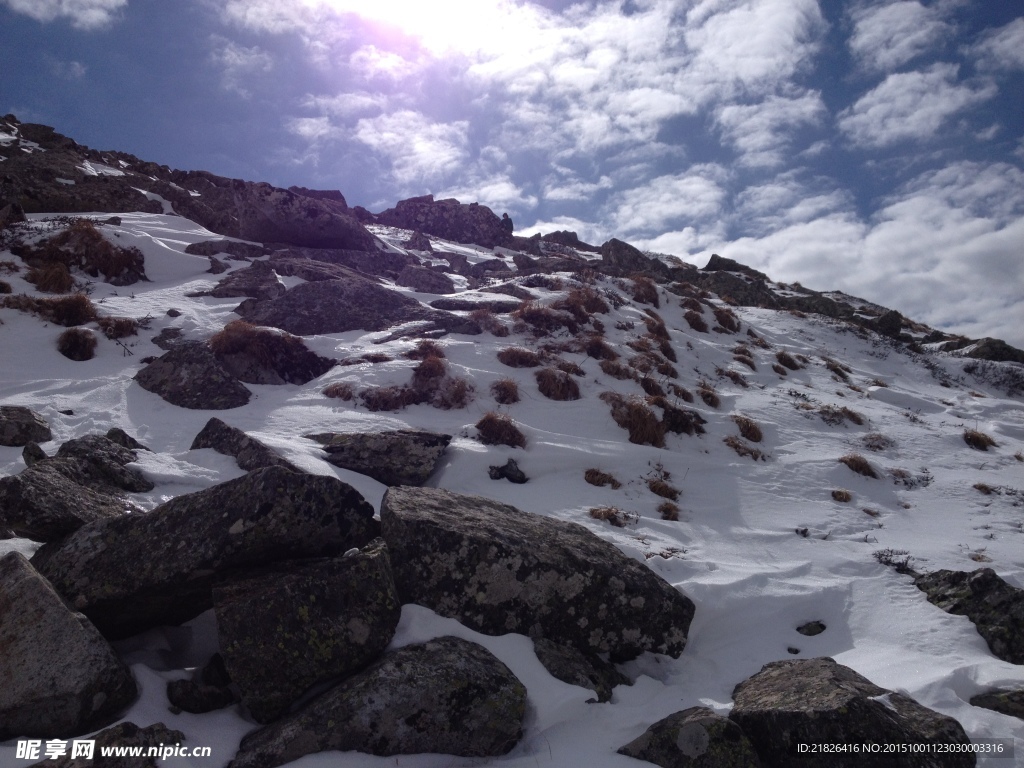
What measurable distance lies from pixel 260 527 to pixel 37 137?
40504 millimetres

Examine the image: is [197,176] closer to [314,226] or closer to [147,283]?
[314,226]

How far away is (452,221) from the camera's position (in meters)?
40.1

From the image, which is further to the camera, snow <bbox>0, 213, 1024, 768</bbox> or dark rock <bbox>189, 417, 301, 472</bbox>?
dark rock <bbox>189, 417, 301, 472</bbox>

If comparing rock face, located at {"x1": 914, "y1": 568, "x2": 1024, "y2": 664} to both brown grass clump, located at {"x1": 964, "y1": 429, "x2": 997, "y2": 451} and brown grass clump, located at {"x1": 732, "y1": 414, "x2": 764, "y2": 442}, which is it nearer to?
brown grass clump, located at {"x1": 732, "y1": 414, "x2": 764, "y2": 442}

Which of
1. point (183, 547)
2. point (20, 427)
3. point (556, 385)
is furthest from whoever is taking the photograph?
point (556, 385)

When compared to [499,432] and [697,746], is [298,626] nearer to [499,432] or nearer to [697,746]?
[697,746]

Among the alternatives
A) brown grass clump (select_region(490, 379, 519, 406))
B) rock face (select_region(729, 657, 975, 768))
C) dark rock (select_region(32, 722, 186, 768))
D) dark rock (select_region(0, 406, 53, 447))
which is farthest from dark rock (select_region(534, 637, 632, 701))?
dark rock (select_region(0, 406, 53, 447))

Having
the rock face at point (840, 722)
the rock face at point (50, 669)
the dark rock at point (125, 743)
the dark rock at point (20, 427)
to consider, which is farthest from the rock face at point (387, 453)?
the rock face at point (840, 722)

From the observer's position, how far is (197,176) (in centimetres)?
3550

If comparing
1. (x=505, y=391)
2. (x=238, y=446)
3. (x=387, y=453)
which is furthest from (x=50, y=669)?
(x=505, y=391)

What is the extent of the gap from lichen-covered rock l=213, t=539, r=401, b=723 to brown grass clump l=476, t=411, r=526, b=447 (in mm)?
5496

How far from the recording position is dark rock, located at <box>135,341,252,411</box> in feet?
34.7

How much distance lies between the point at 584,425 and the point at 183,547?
812 cm

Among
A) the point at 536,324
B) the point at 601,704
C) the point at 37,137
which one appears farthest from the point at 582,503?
the point at 37,137
